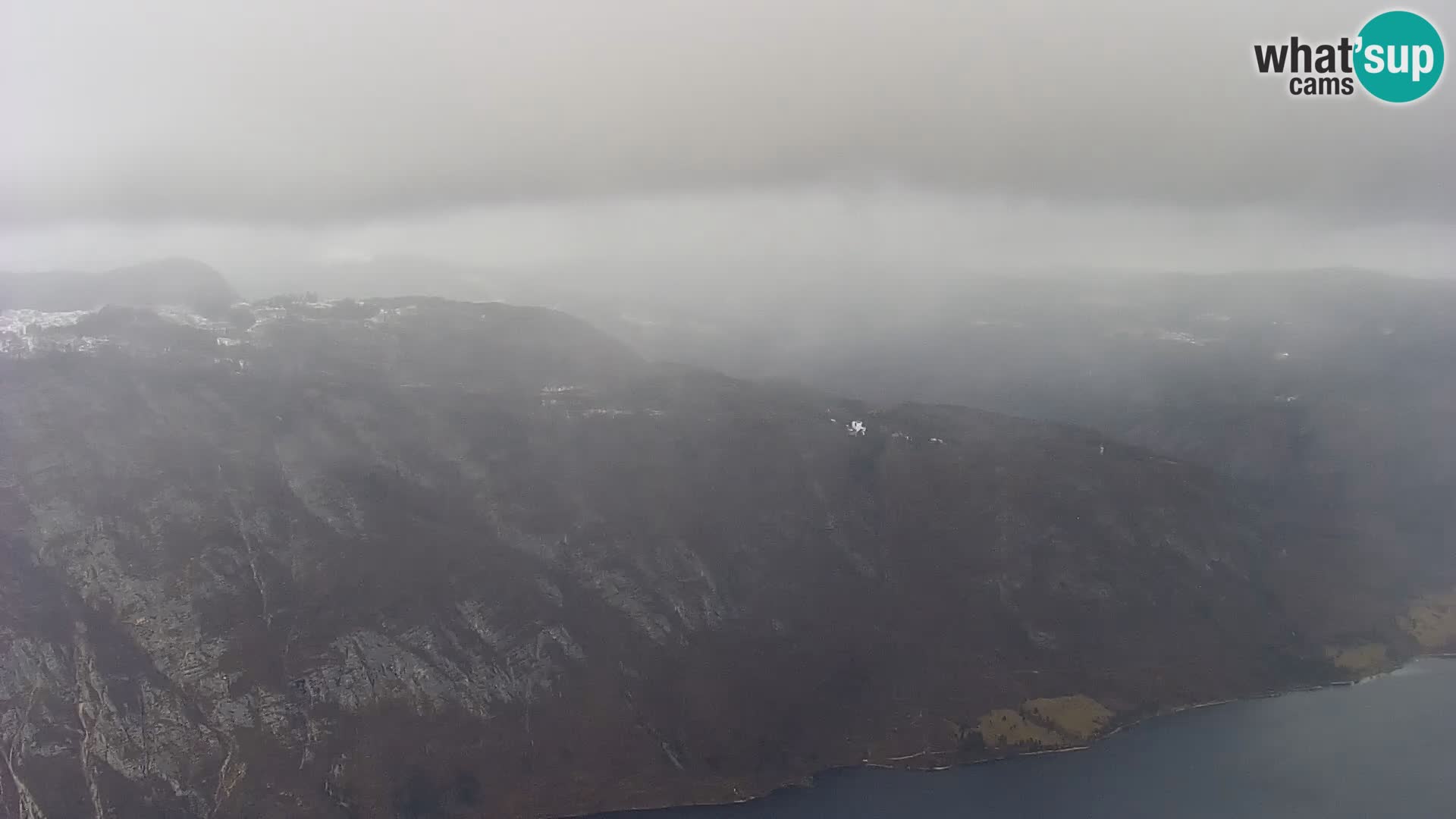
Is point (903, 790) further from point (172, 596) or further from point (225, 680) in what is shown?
point (172, 596)

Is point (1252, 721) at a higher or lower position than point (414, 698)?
lower

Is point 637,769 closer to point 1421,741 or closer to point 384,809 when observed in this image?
point 384,809

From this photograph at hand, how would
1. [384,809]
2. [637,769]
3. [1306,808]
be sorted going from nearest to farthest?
[1306,808]
[384,809]
[637,769]

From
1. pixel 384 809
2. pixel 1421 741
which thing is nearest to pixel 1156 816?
pixel 1421 741

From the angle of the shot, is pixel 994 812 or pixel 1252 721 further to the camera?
pixel 1252 721

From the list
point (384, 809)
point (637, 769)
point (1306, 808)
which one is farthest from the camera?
point (637, 769)

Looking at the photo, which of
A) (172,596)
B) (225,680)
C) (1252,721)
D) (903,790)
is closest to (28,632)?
(172,596)

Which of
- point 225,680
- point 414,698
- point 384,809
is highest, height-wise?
point 225,680
